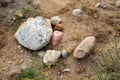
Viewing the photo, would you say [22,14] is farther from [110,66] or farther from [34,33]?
[110,66]

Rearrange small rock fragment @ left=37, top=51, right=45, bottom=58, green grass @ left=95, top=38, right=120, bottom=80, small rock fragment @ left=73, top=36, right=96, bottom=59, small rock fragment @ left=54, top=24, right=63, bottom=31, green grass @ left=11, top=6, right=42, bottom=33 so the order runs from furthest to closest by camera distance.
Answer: green grass @ left=11, top=6, right=42, bottom=33, small rock fragment @ left=54, top=24, right=63, bottom=31, small rock fragment @ left=37, top=51, right=45, bottom=58, small rock fragment @ left=73, top=36, right=96, bottom=59, green grass @ left=95, top=38, right=120, bottom=80

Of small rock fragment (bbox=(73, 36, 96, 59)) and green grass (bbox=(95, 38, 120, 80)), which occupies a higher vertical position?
small rock fragment (bbox=(73, 36, 96, 59))

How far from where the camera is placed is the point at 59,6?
12.6 feet

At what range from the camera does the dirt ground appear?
3279 mm

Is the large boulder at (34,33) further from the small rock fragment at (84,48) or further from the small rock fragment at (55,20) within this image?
the small rock fragment at (84,48)

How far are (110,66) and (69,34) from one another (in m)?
0.58

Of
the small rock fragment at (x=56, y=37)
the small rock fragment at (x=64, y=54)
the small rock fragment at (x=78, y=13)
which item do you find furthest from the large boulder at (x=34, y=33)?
the small rock fragment at (x=78, y=13)

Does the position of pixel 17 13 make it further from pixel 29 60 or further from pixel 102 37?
pixel 102 37

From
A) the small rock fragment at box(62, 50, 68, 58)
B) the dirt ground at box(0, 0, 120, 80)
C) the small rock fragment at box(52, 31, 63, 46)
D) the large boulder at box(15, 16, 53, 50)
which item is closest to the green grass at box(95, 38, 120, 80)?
the dirt ground at box(0, 0, 120, 80)

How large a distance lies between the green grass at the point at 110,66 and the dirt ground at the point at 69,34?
0.08 metres

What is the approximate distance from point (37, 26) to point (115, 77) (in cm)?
95

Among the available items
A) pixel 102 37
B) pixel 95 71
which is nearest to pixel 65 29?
pixel 102 37

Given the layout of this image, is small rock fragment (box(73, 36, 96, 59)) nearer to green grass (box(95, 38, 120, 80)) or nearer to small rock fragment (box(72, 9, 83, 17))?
green grass (box(95, 38, 120, 80))

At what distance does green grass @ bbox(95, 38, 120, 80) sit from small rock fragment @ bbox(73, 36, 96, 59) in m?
0.15
